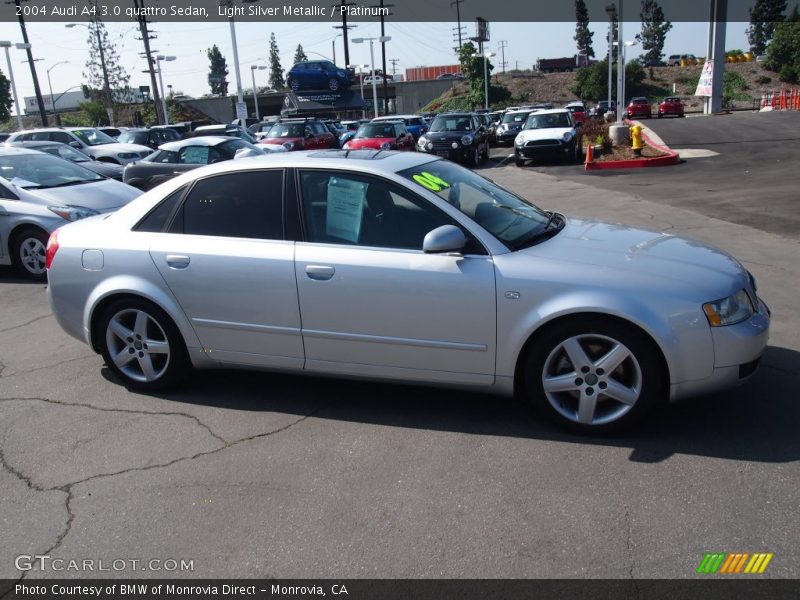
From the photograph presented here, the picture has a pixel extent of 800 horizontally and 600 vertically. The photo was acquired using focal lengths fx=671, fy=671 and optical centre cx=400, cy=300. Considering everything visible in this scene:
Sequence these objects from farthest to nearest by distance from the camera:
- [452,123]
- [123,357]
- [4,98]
Result: [4,98] → [452,123] → [123,357]

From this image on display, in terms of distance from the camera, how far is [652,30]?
113m

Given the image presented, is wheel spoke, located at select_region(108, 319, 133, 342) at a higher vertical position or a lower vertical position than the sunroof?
lower

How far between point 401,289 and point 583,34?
12708 centimetres

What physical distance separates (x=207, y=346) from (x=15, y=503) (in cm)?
146

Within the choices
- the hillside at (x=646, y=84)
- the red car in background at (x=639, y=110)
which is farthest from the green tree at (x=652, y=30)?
the red car in background at (x=639, y=110)

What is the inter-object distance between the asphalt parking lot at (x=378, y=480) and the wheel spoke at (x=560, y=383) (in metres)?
0.30

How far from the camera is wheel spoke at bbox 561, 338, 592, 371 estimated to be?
12.3 ft

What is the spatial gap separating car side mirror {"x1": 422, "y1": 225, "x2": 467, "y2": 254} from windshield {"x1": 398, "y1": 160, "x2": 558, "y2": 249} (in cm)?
29

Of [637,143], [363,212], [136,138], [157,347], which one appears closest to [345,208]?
[363,212]

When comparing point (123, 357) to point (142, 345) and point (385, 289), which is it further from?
point (385, 289)

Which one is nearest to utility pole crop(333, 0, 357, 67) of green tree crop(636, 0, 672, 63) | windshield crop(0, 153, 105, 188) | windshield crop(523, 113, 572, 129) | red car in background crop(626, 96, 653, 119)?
red car in background crop(626, 96, 653, 119)

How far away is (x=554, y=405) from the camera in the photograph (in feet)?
12.8

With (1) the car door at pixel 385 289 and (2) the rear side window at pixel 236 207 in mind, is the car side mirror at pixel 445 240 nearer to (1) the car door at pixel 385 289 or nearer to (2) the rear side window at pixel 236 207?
(1) the car door at pixel 385 289

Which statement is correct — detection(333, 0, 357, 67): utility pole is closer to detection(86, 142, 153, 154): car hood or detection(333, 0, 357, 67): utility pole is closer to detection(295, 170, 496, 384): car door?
detection(86, 142, 153, 154): car hood
